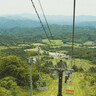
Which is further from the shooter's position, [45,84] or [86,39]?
[86,39]

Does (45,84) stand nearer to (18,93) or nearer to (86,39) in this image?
(18,93)

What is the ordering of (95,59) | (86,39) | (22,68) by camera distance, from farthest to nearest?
(86,39) → (95,59) → (22,68)

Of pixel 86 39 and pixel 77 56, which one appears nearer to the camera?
pixel 77 56

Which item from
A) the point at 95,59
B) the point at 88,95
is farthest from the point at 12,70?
the point at 95,59

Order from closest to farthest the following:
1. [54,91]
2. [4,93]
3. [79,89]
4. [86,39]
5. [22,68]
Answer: [4,93], [22,68], [54,91], [79,89], [86,39]

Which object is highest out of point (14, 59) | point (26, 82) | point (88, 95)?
point (14, 59)

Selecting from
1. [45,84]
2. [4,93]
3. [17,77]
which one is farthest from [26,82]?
[4,93]

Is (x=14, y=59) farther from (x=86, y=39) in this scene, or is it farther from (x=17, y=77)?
(x=86, y=39)

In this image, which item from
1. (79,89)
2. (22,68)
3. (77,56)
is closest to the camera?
(22,68)

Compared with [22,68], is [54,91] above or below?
below

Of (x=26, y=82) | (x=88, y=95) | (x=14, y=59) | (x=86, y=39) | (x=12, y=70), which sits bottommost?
(x=88, y=95)
